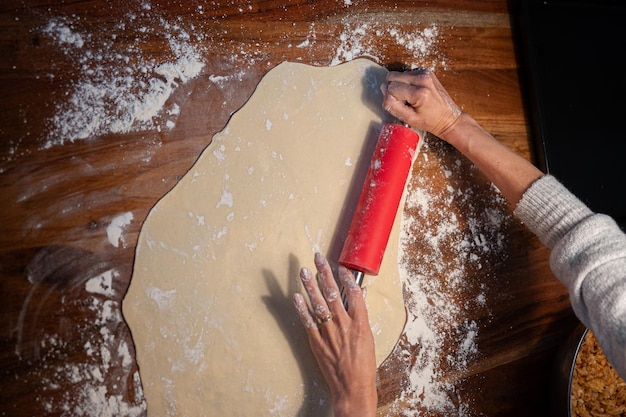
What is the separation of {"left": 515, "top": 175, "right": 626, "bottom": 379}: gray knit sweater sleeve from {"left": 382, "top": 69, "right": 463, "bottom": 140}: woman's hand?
0.31 m

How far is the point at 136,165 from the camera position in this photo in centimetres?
115

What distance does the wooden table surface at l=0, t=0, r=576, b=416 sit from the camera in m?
1.07

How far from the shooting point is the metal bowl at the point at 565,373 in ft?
3.87

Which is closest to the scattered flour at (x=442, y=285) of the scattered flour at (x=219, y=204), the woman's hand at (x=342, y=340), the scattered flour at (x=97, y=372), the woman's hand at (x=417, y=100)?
the scattered flour at (x=219, y=204)

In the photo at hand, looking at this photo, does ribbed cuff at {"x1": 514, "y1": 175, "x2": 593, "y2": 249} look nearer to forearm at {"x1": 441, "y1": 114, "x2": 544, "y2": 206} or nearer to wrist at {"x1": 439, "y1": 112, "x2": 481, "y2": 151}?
forearm at {"x1": 441, "y1": 114, "x2": 544, "y2": 206}

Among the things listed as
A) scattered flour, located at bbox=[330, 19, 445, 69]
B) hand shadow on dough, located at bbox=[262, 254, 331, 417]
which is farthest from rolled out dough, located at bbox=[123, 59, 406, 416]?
scattered flour, located at bbox=[330, 19, 445, 69]

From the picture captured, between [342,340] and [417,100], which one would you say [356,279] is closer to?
[342,340]

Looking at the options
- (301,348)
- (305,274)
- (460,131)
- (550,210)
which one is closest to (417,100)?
(460,131)

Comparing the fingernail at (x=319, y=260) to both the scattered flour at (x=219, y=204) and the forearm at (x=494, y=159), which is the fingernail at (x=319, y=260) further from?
the forearm at (x=494, y=159)

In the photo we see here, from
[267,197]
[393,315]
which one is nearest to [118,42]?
[267,197]

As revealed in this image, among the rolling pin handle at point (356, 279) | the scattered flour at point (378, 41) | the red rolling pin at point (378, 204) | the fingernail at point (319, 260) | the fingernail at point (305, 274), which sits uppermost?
the scattered flour at point (378, 41)

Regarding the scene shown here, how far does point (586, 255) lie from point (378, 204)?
0.46 meters

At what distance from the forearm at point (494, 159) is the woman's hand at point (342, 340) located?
0.50 metres

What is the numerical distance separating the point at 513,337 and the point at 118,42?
136 centimetres
